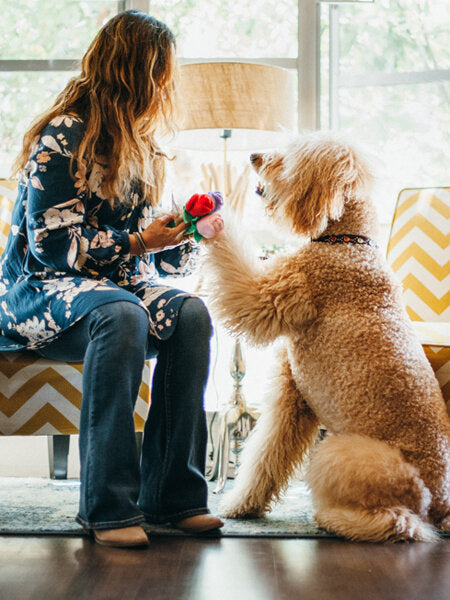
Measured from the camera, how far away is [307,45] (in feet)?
9.73

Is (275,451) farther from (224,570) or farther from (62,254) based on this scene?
(62,254)

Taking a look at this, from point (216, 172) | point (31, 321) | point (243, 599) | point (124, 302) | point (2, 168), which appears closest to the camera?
point (243, 599)

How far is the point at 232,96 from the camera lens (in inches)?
85.0

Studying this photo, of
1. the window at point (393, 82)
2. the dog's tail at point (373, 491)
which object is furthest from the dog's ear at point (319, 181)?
the window at point (393, 82)

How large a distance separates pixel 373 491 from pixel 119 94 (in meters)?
1.02

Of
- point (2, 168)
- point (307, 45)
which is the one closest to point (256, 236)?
point (307, 45)

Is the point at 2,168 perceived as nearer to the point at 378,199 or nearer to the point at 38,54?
the point at 38,54

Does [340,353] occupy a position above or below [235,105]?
below

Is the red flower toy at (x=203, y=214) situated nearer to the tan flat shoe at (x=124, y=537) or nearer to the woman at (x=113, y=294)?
the woman at (x=113, y=294)

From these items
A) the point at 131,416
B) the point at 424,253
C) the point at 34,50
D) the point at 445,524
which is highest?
the point at 34,50

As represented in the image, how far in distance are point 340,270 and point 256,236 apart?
1485mm

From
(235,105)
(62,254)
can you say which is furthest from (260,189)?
(235,105)

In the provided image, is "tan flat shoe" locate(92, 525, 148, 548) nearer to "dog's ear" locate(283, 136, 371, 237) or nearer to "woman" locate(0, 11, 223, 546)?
"woman" locate(0, 11, 223, 546)

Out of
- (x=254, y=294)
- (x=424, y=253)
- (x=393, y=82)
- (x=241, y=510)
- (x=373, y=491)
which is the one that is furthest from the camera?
(x=393, y=82)
